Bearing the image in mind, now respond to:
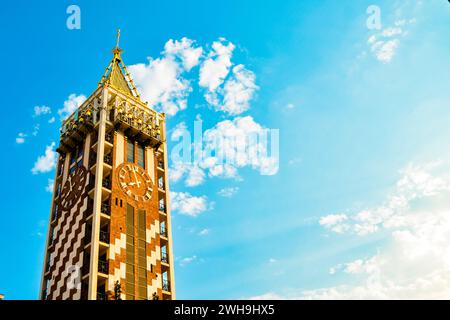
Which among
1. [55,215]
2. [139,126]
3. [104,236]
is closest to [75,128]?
[139,126]

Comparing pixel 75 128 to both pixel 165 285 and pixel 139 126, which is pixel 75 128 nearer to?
pixel 139 126

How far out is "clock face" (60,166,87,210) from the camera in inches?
→ 2157

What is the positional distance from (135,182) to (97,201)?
6.74 meters

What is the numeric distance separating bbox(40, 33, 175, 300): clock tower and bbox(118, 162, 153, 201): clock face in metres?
0.13

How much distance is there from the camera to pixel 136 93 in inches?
2650

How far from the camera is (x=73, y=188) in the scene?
56344 mm

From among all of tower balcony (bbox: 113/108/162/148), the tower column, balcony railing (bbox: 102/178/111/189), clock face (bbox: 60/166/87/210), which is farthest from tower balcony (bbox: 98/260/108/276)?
tower balcony (bbox: 113/108/162/148)

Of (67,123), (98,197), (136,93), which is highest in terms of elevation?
(136,93)

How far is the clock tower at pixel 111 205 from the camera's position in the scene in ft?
154

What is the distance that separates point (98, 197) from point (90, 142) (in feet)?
33.4

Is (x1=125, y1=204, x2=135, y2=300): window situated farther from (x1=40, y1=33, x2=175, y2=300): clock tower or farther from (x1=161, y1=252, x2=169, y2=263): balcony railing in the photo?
(x1=161, y1=252, x2=169, y2=263): balcony railing

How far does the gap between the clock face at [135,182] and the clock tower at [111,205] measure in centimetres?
13
